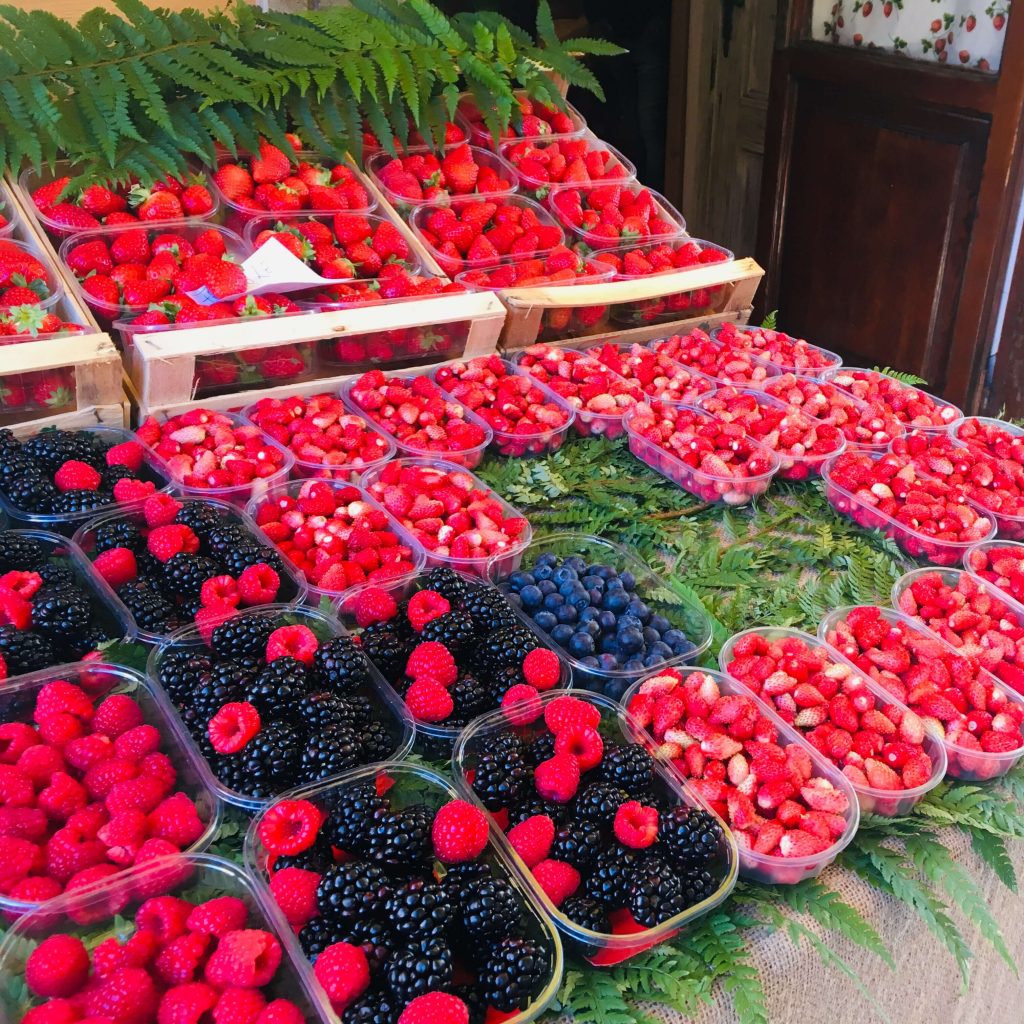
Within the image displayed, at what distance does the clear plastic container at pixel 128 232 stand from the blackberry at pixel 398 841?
56.0 inches

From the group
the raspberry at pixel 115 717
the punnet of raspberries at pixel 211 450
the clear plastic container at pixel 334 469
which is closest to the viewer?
the raspberry at pixel 115 717

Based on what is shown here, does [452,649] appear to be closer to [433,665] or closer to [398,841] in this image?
[433,665]

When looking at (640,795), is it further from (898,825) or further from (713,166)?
(713,166)

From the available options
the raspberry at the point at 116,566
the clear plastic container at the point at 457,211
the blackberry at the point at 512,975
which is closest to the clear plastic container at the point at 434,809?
the blackberry at the point at 512,975

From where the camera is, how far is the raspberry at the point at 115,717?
1.33 meters

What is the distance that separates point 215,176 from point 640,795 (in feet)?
6.47

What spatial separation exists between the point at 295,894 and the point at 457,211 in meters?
2.08

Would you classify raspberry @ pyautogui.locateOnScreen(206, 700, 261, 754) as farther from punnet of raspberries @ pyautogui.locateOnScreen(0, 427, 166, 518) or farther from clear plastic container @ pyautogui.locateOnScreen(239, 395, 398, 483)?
clear plastic container @ pyautogui.locateOnScreen(239, 395, 398, 483)

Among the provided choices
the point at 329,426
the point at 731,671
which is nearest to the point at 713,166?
the point at 329,426

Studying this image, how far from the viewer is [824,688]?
1553mm

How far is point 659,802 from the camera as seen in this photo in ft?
4.33

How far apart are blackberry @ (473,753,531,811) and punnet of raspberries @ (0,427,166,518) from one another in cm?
88

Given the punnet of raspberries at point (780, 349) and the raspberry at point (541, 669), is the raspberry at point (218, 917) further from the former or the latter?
the punnet of raspberries at point (780, 349)

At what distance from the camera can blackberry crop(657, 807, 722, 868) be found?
1227 millimetres
